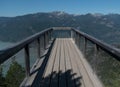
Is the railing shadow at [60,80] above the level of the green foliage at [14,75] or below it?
above

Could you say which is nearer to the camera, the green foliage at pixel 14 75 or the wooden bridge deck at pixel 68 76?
the wooden bridge deck at pixel 68 76

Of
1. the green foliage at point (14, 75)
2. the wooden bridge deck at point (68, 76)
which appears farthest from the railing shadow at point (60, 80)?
the green foliage at point (14, 75)

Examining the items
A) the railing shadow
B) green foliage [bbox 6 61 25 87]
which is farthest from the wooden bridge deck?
green foliage [bbox 6 61 25 87]

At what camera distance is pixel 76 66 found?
33.4ft

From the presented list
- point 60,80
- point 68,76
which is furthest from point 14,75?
point 60,80

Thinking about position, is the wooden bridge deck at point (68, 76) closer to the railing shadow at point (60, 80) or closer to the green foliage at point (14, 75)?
the railing shadow at point (60, 80)

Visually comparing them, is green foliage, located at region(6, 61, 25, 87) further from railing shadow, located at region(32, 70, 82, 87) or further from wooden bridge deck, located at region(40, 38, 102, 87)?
railing shadow, located at region(32, 70, 82, 87)

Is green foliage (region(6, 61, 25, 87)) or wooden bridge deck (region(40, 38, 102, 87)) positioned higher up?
wooden bridge deck (region(40, 38, 102, 87))

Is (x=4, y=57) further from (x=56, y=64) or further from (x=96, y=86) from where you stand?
(x=56, y=64)

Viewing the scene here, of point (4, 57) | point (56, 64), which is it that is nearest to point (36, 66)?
point (56, 64)

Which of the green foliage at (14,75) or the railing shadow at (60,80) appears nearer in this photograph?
the railing shadow at (60,80)

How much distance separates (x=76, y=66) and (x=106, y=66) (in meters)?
4.03

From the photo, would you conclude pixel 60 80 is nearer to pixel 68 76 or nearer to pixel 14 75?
pixel 68 76

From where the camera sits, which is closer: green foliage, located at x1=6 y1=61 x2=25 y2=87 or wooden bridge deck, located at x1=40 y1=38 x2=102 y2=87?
wooden bridge deck, located at x1=40 y1=38 x2=102 y2=87
